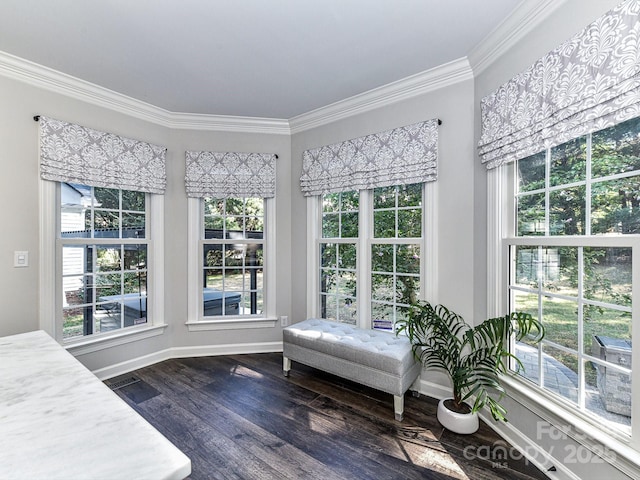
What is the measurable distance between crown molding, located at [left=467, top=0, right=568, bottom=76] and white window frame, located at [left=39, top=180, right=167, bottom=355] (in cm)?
317

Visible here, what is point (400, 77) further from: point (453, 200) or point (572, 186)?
point (572, 186)

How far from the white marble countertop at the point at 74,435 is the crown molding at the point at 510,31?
2615 millimetres

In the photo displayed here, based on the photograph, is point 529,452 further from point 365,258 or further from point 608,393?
point 365,258

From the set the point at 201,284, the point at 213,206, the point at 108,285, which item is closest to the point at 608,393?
the point at 201,284

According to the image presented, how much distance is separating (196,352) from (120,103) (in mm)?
2687

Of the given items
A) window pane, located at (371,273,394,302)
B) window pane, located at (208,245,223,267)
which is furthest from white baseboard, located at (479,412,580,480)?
window pane, located at (208,245,223,267)

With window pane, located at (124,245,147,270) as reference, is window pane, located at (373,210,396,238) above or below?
above

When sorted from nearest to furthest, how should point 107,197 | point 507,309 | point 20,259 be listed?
point 507,309
point 20,259
point 107,197

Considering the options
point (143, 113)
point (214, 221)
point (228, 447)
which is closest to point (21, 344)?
point (228, 447)

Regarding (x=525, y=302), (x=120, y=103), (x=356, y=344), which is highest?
(x=120, y=103)

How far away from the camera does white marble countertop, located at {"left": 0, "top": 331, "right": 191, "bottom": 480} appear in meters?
0.66

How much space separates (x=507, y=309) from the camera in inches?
78.0

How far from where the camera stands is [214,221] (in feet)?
10.9

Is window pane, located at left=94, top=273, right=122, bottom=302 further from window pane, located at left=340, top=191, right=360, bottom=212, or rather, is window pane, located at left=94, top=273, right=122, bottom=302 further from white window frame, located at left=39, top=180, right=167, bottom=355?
window pane, located at left=340, top=191, right=360, bottom=212
